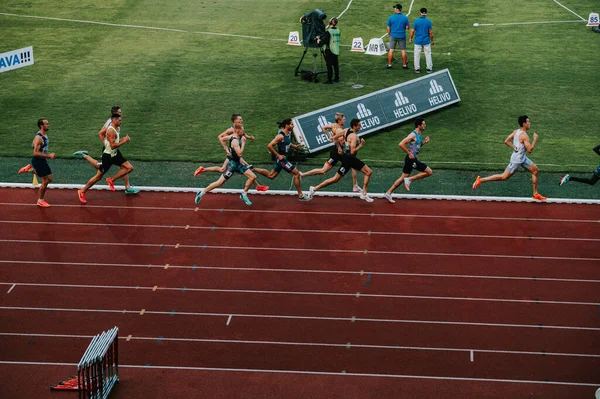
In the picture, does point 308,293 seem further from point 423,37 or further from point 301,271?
point 423,37

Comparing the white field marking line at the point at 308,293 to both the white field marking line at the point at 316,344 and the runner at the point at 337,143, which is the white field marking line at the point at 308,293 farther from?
the runner at the point at 337,143

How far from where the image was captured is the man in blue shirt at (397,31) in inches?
962

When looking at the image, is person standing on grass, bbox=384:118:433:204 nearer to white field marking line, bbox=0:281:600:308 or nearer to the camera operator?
white field marking line, bbox=0:281:600:308

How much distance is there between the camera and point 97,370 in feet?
36.1

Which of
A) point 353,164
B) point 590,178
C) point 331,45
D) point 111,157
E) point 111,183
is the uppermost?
point 331,45

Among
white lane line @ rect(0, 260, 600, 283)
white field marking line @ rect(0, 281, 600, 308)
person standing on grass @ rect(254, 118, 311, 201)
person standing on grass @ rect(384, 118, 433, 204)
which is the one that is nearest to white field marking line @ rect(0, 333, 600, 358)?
white field marking line @ rect(0, 281, 600, 308)

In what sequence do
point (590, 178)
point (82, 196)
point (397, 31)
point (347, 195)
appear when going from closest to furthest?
point (82, 196) → point (590, 178) → point (347, 195) → point (397, 31)

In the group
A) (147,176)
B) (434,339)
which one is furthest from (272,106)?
(434,339)

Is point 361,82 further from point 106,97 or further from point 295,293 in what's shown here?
point 295,293

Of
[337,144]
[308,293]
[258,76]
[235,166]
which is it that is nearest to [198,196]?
[235,166]

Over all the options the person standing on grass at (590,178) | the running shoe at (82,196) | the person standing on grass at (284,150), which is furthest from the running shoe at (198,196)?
the person standing on grass at (590,178)

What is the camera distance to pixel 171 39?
27.3 m

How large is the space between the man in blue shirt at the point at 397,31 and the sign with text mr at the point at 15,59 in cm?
1107

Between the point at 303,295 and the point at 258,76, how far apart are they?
11.1 metres
